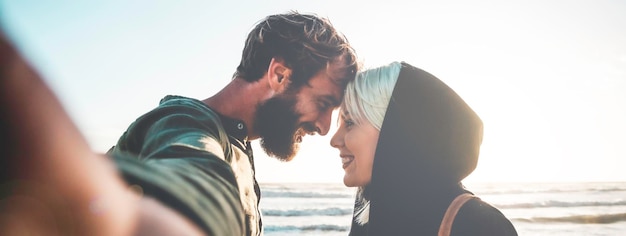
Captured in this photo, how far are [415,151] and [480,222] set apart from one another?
2.03 feet

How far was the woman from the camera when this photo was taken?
8.97ft

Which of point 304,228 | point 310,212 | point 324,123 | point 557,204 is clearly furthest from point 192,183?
point 557,204

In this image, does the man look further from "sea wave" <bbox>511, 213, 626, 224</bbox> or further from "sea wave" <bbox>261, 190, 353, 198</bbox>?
"sea wave" <bbox>261, 190, 353, 198</bbox>

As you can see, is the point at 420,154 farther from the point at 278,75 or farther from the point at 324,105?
the point at 278,75

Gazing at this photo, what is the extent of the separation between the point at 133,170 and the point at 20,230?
0.63ft

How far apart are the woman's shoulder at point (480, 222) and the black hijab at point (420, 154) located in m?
0.20

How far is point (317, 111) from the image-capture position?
3.51 metres

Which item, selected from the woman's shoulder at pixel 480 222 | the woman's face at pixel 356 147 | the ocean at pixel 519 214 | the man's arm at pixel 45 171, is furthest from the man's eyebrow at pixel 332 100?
the ocean at pixel 519 214

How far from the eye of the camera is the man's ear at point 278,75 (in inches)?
134

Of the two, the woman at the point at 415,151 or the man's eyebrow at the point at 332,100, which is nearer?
the woman at the point at 415,151

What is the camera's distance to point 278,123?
3.39 meters

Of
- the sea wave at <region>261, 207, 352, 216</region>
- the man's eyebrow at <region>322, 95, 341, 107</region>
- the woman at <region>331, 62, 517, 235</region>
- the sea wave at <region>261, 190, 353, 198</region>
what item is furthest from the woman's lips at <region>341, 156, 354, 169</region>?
the sea wave at <region>261, 190, 353, 198</region>

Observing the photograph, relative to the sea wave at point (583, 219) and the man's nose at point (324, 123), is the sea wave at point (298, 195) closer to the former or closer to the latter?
the sea wave at point (583, 219)

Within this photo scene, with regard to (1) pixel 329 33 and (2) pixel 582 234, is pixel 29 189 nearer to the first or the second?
(1) pixel 329 33
